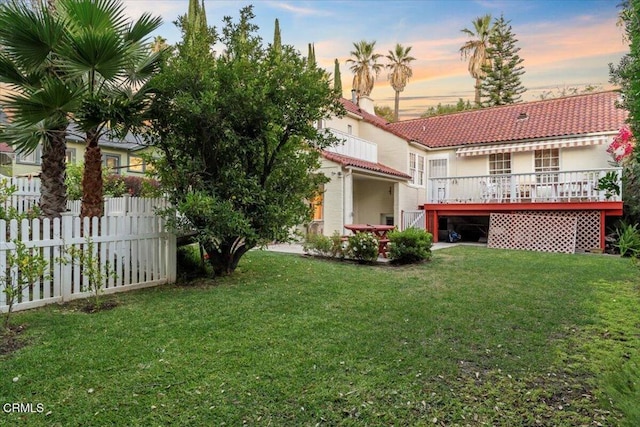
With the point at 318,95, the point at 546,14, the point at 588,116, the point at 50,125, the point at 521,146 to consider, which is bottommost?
the point at 50,125

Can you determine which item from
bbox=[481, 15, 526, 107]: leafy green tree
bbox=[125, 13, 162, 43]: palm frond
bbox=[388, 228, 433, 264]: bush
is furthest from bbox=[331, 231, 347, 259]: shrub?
bbox=[481, 15, 526, 107]: leafy green tree

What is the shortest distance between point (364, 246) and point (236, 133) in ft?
15.4

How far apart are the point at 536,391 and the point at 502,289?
413 centimetres

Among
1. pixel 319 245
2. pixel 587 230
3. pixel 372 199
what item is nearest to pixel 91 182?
pixel 319 245

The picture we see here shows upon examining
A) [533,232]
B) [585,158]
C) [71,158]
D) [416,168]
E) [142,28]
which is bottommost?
[533,232]

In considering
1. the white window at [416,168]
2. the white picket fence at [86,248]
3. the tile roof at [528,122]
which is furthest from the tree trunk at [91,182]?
the tile roof at [528,122]

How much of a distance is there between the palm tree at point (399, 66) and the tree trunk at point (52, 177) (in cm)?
3808

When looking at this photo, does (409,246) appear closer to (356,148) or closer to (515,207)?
(515,207)

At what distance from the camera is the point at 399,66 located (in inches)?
1591

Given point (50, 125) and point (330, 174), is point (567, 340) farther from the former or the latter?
point (330, 174)

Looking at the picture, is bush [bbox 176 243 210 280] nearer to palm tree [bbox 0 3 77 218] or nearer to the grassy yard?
the grassy yard

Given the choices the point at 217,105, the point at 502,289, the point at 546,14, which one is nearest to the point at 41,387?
the point at 217,105

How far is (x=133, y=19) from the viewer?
22.2 ft

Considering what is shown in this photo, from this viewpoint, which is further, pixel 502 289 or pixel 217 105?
pixel 502 289
